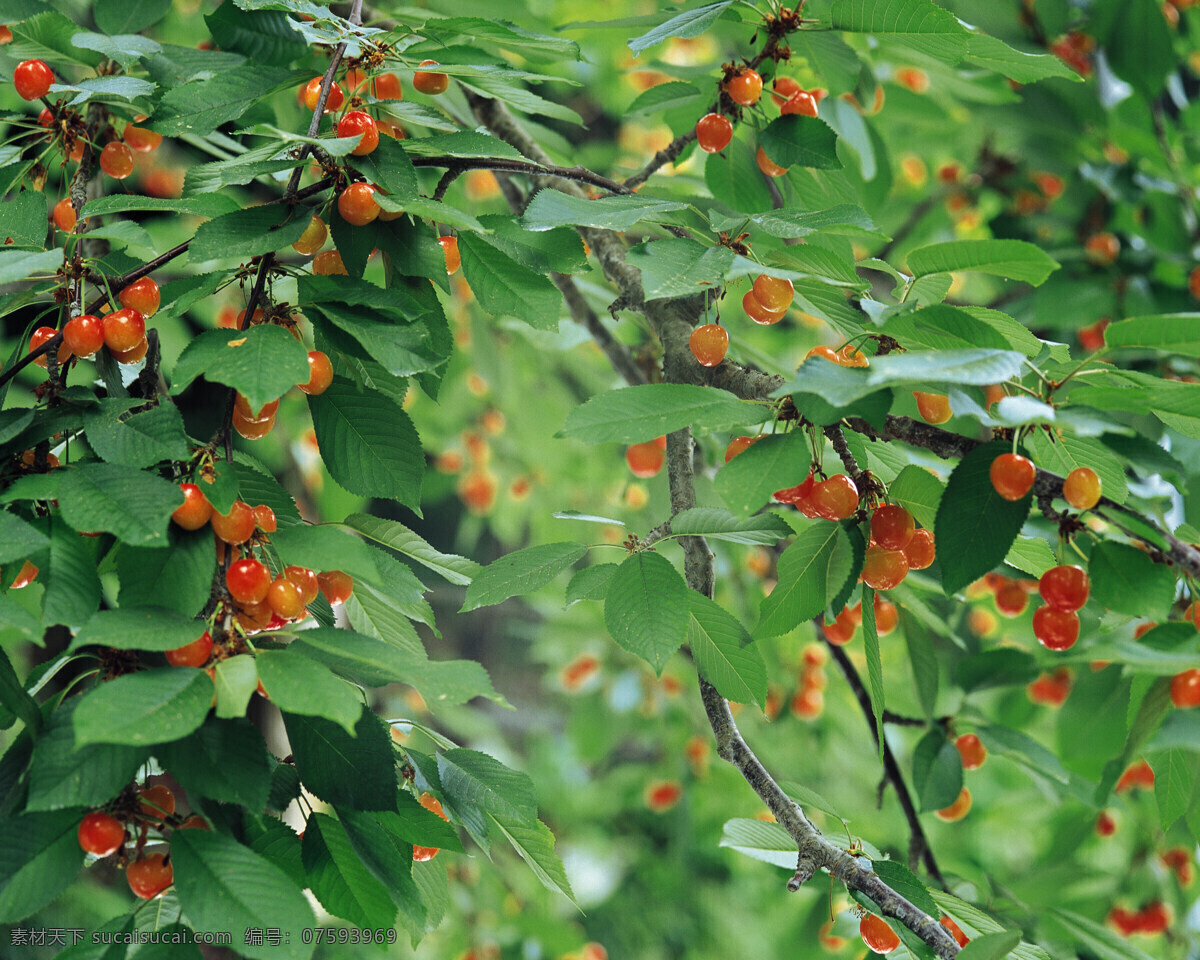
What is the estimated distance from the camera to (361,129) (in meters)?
0.62

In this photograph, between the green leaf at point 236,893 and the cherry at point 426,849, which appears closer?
the green leaf at point 236,893

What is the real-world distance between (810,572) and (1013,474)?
6.3 inches

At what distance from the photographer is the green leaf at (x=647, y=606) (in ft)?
2.10

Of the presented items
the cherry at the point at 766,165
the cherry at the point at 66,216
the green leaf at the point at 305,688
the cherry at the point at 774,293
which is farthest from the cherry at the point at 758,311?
the cherry at the point at 66,216

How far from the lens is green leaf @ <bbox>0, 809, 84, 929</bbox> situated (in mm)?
457

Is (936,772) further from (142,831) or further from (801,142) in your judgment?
(142,831)

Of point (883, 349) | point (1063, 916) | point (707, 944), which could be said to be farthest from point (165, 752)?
point (707, 944)

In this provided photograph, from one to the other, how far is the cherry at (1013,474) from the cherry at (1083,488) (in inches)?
0.8

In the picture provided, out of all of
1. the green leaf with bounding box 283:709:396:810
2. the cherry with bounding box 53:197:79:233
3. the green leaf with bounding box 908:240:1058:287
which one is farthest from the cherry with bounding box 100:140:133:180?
the green leaf with bounding box 908:240:1058:287

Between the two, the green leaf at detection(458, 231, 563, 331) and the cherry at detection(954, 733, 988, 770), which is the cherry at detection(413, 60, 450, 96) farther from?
the cherry at detection(954, 733, 988, 770)

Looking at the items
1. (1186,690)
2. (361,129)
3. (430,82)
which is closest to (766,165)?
(430,82)

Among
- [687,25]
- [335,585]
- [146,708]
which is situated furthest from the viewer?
[687,25]

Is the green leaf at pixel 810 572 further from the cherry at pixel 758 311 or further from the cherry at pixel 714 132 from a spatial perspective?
the cherry at pixel 714 132

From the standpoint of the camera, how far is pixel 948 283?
0.67 metres
